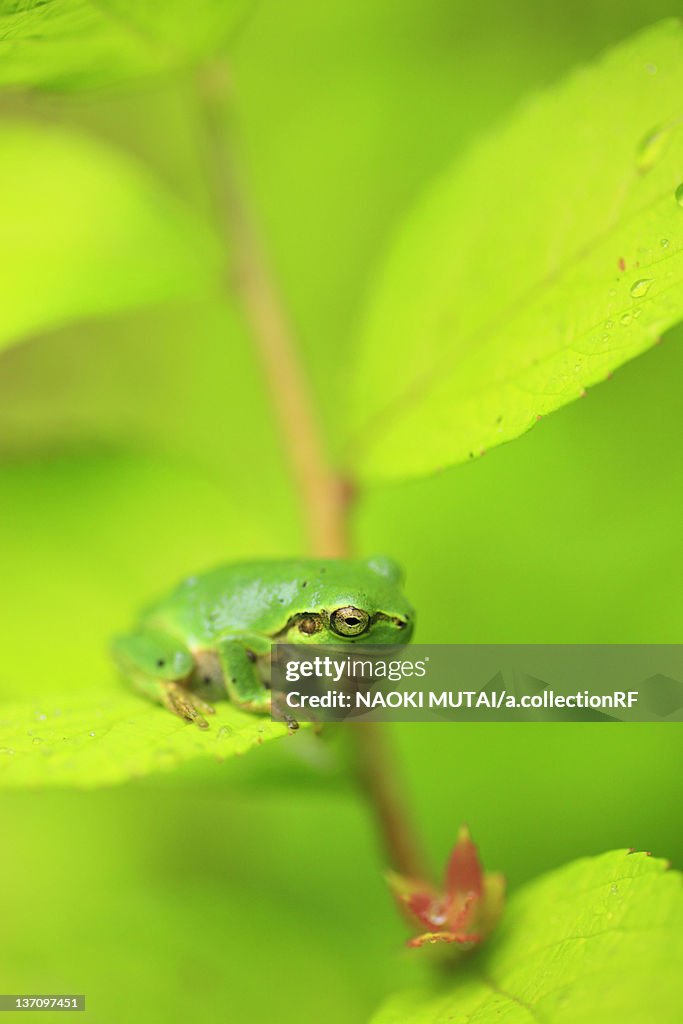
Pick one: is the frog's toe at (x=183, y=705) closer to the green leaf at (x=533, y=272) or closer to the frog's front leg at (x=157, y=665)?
the frog's front leg at (x=157, y=665)

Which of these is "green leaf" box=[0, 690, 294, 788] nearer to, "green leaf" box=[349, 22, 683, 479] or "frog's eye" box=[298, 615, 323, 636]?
"frog's eye" box=[298, 615, 323, 636]

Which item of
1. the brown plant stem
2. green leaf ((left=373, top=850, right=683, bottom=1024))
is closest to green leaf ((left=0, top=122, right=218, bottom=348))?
the brown plant stem

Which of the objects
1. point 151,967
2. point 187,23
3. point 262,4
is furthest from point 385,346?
point 262,4

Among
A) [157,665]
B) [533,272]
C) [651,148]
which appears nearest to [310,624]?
[157,665]

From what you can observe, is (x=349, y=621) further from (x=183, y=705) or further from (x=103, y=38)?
(x=103, y=38)

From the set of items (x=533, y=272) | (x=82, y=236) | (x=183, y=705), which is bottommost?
(x=183, y=705)

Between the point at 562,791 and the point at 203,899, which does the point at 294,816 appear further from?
the point at 562,791
